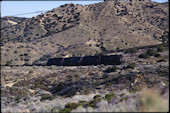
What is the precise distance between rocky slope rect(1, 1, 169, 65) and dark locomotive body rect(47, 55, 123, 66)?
19995 millimetres

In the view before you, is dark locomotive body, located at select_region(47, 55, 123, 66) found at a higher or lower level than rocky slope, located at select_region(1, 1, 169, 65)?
lower

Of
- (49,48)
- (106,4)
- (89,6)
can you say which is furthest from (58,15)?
(49,48)

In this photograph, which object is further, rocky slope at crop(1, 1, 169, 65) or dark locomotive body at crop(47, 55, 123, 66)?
rocky slope at crop(1, 1, 169, 65)

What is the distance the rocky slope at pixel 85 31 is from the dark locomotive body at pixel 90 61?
19995mm

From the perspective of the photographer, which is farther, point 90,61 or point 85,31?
point 85,31

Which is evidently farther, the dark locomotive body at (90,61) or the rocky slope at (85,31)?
the rocky slope at (85,31)

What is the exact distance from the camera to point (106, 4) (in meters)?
131

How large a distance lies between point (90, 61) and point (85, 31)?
164 feet

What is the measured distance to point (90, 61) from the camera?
193 feet

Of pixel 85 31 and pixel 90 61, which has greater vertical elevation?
pixel 85 31

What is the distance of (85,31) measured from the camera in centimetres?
10744

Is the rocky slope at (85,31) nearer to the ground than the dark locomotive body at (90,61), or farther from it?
farther from it

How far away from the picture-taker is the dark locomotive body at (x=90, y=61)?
51.8 metres

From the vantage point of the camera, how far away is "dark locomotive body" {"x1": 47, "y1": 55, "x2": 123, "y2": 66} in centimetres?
5180
